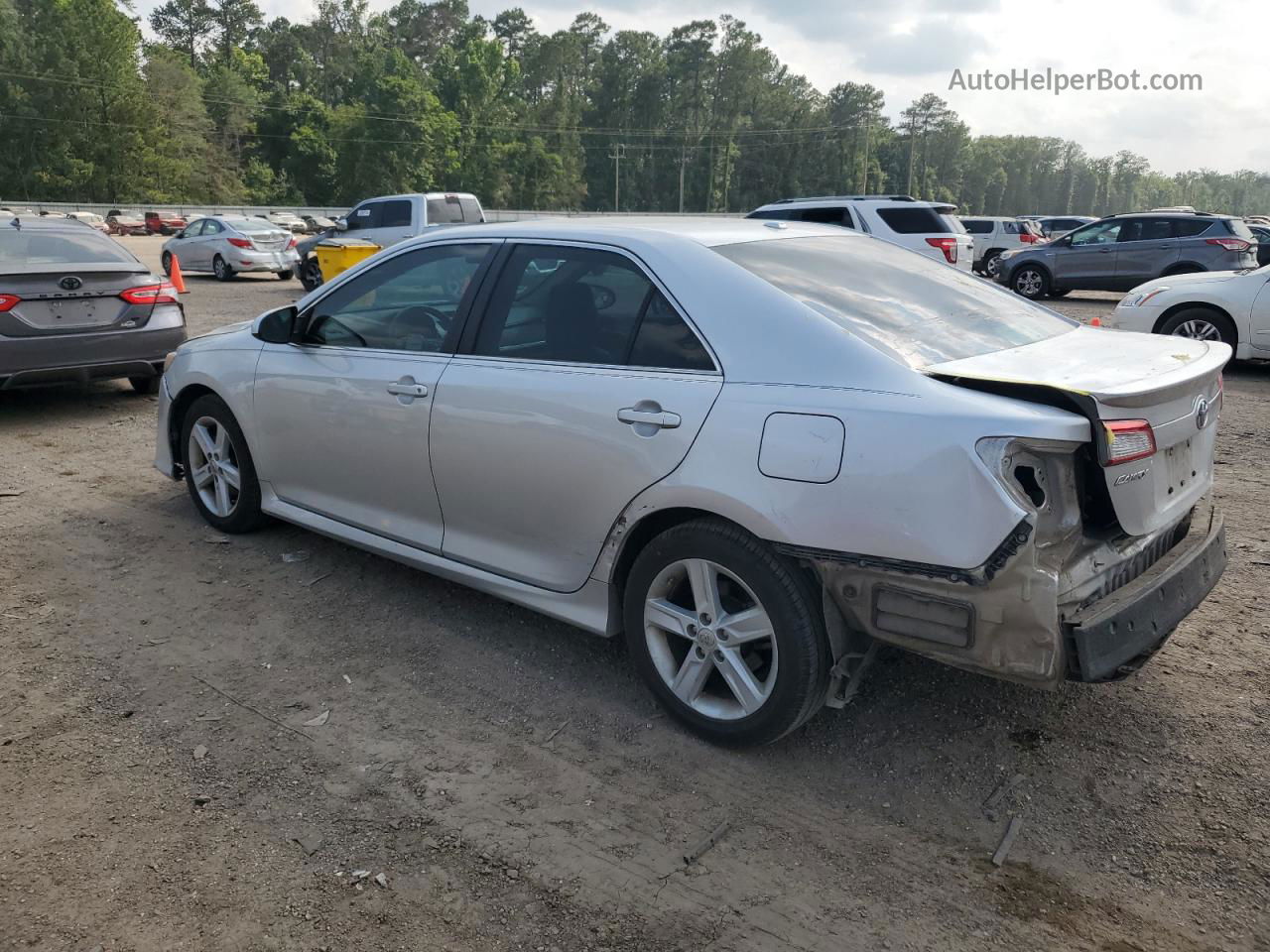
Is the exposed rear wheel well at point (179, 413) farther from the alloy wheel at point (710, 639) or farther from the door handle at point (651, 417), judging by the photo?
the alloy wheel at point (710, 639)

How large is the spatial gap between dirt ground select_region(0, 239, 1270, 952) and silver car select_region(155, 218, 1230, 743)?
1.10ft

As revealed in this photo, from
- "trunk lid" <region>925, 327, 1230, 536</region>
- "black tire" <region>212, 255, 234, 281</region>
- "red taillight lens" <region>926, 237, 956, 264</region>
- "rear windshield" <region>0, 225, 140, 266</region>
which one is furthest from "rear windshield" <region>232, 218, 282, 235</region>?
"trunk lid" <region>925, 327, 1230, 536</region>

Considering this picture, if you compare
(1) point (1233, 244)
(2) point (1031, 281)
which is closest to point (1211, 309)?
(1) point (1233, 244)

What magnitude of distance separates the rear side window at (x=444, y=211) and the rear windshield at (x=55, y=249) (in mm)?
10996

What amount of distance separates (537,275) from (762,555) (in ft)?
4.96

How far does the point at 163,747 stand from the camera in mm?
3252

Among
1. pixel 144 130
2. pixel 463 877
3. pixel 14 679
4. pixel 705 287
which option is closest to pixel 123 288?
pixel 14 679

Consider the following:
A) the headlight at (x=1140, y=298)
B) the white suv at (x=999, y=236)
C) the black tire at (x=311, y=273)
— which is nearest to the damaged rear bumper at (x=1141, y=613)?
the headlight at (x=1140, y=298)

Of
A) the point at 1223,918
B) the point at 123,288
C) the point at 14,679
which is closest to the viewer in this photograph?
the point at 1223,918

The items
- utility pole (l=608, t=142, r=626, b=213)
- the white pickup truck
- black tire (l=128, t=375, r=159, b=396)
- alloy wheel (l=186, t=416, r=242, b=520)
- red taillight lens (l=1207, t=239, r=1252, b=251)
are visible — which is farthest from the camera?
utility pole (l=608, t=142, r=626, b=213)

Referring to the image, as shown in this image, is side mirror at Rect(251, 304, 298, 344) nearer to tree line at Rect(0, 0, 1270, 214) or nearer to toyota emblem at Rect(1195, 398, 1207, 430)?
toyota emblem at Rect(1195, 398, 1207, 430)

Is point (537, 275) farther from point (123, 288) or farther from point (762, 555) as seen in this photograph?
point (123, 288)

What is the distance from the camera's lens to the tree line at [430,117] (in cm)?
7444

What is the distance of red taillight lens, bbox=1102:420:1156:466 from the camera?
266 cm
